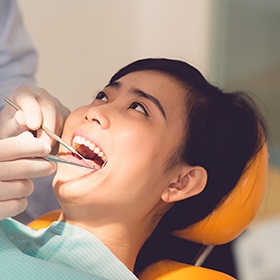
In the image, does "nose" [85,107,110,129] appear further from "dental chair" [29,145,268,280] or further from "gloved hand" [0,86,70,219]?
"dental chair" [29,145,268,280]

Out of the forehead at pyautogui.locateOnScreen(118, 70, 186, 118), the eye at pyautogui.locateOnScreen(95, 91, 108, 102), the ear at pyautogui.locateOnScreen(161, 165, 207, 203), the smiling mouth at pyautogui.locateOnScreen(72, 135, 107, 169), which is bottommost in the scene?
the ear at pyautogui.locateOnScreen(161, 165, 207, 203)

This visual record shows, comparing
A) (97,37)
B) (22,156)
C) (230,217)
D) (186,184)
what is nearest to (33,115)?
(22,156)

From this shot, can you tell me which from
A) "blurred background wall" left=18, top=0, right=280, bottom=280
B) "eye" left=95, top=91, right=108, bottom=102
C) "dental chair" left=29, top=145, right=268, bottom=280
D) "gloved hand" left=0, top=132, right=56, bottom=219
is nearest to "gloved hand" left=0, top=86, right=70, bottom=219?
"gloved hand" left=0, top=132, right=56, bottom=219

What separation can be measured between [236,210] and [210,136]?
180 millimetres

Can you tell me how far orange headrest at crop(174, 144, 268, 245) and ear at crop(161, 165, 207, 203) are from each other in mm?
98

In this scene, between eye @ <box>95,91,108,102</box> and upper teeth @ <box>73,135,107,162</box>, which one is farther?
eye @ <box>95,91,108,102</box>

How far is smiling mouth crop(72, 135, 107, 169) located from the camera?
1238mm

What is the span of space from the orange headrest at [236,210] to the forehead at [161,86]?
22 cm

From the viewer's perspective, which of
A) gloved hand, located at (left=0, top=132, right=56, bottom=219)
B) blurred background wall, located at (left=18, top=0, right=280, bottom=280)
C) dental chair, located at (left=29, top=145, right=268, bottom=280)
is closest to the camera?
gloved hand, located at (left=0, top=132, right=56, bottom=219)

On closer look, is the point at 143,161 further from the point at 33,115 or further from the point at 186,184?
the point at 33,115

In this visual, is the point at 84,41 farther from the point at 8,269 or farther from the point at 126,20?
Answer: the point at 8,269

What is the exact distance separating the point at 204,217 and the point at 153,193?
16 centimetres

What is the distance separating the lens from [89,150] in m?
1.32

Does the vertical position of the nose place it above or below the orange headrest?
above
